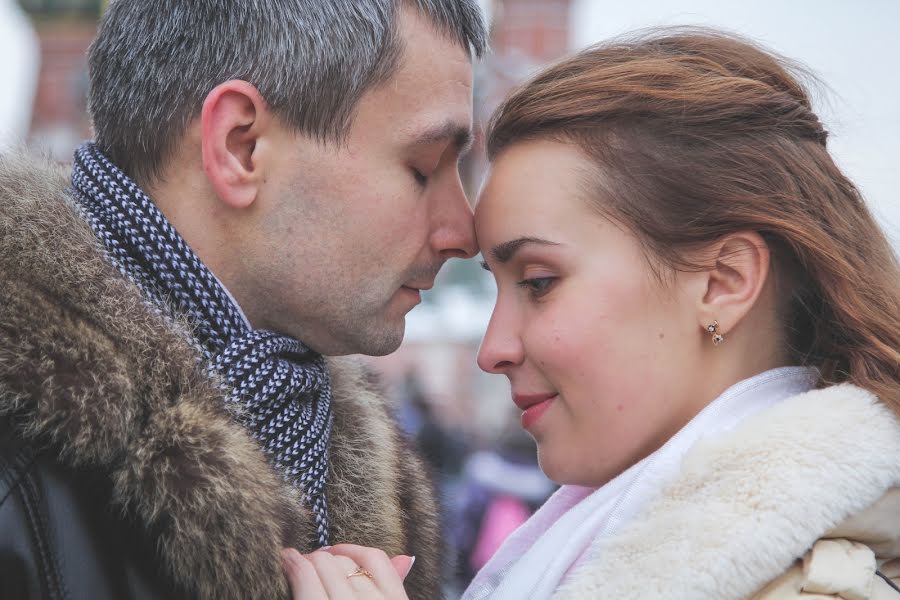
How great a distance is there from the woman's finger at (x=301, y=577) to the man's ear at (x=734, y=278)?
92 centimetres

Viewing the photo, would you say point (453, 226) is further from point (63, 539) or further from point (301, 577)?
point (63, 539)

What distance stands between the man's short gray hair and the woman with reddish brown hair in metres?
0.38

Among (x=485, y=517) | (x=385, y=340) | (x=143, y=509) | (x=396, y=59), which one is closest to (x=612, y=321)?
(x=385, y=340)

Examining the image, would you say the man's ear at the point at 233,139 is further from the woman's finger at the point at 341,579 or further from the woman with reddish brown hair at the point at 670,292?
the woman's finger at the point at 341,579

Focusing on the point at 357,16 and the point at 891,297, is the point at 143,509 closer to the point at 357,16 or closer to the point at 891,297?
the point at 357,16

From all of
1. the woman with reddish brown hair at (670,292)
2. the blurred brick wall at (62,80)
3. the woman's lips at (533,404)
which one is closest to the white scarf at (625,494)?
the woman with reddish brown hair at (670,292)

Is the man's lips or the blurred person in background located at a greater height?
the man's lips

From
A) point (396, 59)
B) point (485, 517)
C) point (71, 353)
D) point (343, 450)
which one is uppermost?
point (396, 59)

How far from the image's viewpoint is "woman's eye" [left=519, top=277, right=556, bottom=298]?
1.93m

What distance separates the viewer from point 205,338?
6.02 ft

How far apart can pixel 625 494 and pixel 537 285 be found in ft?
1.60

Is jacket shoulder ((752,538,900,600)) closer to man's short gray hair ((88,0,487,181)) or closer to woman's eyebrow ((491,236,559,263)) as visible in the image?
woman's eyebrow ((491,236,559,263))

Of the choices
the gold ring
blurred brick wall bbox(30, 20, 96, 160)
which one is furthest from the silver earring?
blurred brick wall bbox(30, 20, 96, 160)

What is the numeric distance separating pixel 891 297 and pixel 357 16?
130cm
